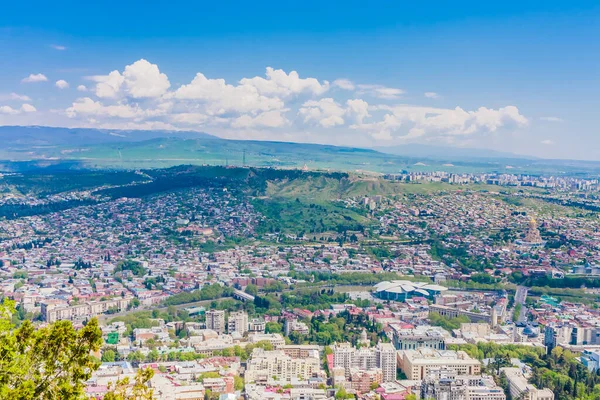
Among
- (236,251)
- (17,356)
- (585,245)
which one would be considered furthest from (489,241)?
(17,356)

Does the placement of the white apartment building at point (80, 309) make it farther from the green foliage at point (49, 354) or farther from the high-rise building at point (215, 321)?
the green foliage at point (49, 354)

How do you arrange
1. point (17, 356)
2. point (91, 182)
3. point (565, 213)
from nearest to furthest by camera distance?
point (17, 356), point (565, 213), point (91, 182)

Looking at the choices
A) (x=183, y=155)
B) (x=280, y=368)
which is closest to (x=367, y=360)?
(x=280, y=368)

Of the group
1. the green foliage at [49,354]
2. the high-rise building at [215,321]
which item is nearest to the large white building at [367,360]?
the high-rise building at [215,321]

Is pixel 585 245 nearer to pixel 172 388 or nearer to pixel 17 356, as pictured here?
pixel 172 388

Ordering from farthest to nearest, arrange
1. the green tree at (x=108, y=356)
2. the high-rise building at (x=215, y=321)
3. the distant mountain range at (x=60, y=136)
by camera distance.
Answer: the distant mountain range at (x=60, y=136) < the high-rise building at (x=215, y=321) < the green tree at (x=108, y=356)

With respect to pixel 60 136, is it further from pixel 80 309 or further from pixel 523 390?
pixel 523 390

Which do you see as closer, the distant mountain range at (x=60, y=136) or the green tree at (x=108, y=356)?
the green tree at (x=108, y=356)
